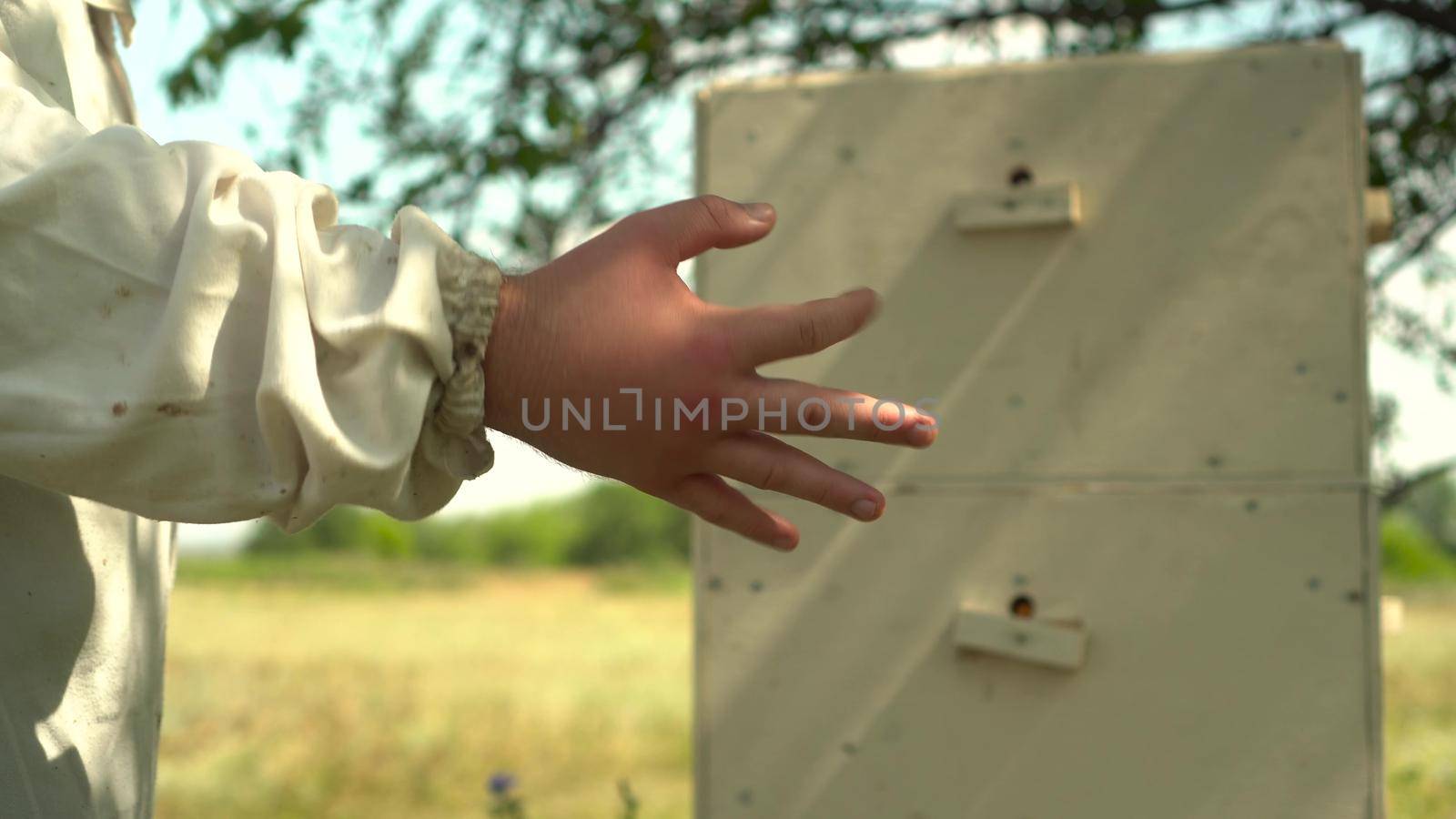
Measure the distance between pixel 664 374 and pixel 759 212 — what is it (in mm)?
159

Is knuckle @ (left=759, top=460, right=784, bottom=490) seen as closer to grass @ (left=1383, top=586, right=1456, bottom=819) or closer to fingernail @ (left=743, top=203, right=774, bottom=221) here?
fingernail @ (left=743, top=203, right=774, bottom=221)

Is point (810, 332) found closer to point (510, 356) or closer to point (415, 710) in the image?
point (510, 356)

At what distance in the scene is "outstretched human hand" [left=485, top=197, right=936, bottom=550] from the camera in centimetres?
72

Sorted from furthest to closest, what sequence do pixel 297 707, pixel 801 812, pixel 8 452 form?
pixel 297 707 → pixel 801 812 → pixel 8 452

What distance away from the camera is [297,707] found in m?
6.46

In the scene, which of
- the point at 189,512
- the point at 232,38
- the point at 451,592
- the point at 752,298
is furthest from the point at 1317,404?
the point at 451,592

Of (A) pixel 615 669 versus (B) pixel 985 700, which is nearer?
(B) pixel 985 700

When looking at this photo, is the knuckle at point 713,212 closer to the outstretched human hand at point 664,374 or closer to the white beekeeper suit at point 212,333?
the outstretched human hand at point 664,374

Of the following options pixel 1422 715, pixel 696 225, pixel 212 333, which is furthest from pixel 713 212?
pixel 1422 715

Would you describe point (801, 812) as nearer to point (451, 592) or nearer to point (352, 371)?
point (352, 371)

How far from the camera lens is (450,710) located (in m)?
6.62

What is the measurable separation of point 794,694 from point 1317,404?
843 millimetres

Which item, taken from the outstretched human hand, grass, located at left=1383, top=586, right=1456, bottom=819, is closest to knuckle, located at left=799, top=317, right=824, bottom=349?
the outstretched human hand

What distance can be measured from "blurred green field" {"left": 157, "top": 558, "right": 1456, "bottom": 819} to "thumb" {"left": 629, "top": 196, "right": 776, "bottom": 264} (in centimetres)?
320
